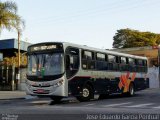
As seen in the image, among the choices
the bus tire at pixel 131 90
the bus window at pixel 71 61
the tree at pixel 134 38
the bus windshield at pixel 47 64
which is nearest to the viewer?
the bus windshield at pixel 47 64

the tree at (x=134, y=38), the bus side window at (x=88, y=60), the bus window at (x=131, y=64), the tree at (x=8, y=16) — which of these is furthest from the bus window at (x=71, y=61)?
the tree at (x=134, y=38)

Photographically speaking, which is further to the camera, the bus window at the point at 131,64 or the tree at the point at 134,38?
the tree at the point at 134,38

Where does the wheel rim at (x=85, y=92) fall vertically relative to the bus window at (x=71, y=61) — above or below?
below

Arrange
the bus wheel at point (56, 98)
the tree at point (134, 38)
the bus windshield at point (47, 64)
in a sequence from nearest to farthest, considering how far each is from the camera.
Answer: the bus windshield at point (47, 64) → the bus wheel at point (56, 98) → the tree at point (134, 38)

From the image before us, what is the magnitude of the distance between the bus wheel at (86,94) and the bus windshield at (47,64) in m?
2.54

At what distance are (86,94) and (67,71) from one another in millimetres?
2588

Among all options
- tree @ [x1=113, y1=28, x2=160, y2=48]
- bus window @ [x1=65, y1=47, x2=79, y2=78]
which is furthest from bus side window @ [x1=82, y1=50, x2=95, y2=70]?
tree @ [x1=113, y1=28, x2=160, y2=48]

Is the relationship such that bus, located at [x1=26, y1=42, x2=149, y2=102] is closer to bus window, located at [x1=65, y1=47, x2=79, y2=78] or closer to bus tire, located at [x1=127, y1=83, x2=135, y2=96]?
bus window, located at [x1=65, y1=47, x2=79, y2=78]

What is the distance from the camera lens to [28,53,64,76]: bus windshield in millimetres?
21688

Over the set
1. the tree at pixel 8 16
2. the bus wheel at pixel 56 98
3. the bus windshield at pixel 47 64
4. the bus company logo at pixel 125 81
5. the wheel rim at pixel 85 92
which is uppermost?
the tree at pixel 8 16

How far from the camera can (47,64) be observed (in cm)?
2186

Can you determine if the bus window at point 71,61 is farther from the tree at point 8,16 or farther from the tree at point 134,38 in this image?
the tree at point 134,38

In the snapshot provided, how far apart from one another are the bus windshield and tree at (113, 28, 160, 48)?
73.1 m

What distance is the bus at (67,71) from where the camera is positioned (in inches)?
855
